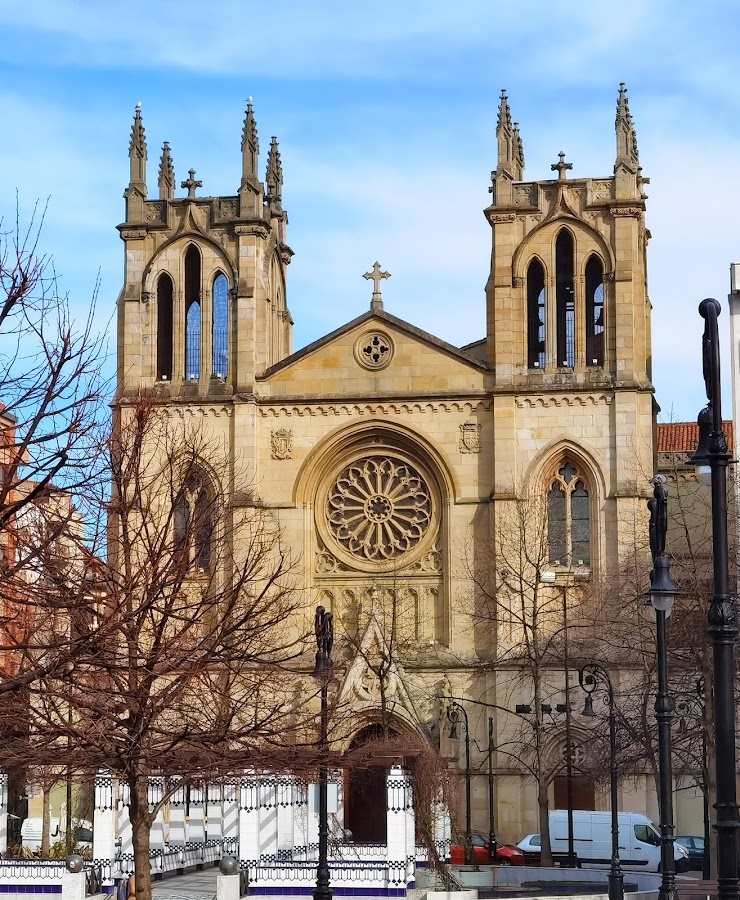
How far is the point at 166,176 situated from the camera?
57250 mm

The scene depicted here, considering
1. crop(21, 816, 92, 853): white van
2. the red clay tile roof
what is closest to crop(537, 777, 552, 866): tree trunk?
crop(21, 816, 92, 853): white van

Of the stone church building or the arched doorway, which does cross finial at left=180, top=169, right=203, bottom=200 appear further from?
the arched doorway

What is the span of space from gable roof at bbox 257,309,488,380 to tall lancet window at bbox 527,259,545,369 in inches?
59.4

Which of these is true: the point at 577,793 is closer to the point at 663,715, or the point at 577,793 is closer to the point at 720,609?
the point at 663,715

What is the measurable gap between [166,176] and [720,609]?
42.7 metres

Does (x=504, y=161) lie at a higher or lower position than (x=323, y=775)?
higher

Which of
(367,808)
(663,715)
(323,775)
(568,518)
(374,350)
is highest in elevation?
(374,350)

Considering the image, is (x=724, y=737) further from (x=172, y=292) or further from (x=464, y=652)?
(x=172, y=292)

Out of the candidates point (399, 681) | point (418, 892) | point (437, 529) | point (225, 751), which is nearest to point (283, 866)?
point (418, 892)

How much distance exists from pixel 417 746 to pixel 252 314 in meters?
15.1

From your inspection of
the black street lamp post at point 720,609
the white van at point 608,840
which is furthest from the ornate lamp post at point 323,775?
A: the white van at point 608,840

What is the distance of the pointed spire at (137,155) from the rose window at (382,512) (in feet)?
36.4

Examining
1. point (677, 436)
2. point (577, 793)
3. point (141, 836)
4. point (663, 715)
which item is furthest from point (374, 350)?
point (663, 715)

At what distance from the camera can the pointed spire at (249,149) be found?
56500mm
